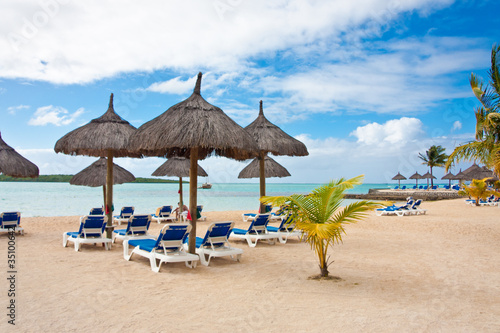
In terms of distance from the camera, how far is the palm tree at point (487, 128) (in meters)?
9.27

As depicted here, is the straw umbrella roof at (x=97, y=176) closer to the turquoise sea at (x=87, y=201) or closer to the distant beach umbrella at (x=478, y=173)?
the turquoise sea at (x=87, y=201)

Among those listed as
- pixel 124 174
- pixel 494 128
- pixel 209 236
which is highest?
pixel 494 128

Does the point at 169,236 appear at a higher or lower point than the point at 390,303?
higher

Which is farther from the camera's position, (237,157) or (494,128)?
(494,128)

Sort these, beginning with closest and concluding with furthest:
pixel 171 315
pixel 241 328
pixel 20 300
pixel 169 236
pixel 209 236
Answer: pixel 241 328
pixel 171 315
pixel 20 300
pixel 169 236
pixel 209 236

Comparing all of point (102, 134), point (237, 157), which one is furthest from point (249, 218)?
point (102, 134)

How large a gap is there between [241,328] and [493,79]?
9.55m

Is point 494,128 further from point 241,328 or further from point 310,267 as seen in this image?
point 241,328

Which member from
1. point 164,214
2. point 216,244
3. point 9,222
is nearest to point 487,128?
point 216,244

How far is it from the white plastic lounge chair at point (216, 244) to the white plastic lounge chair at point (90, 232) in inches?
87.7

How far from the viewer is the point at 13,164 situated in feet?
32.5

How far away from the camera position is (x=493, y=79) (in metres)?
9.70

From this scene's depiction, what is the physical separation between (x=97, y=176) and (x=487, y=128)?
11894mm

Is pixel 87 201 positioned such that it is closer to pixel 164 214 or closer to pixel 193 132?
pixel 164 214
